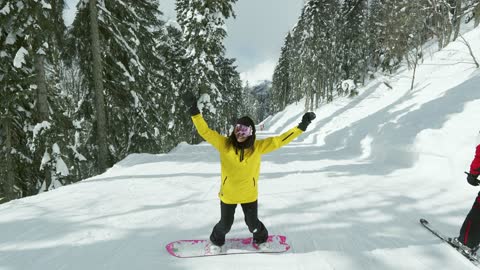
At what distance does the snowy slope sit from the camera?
3842 mm

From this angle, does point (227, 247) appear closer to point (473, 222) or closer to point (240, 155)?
point (240, 155)

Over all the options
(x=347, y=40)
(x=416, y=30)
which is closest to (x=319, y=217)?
(x=416, y=30)

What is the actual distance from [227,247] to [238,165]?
126cm

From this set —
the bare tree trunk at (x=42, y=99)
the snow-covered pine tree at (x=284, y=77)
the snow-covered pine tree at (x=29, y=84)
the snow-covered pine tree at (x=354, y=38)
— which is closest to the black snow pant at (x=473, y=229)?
the snow-covered pine tree at (x=29, y=84)

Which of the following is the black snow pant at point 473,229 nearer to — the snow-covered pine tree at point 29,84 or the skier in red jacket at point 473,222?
the skier in red jacket at point 473,222

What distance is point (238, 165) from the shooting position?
365 centimetres

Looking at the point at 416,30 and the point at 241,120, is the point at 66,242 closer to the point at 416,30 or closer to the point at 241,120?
the point at 241,120

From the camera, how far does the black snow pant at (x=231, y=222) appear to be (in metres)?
3.83

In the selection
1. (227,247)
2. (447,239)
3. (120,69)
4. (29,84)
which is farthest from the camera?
(120,69)

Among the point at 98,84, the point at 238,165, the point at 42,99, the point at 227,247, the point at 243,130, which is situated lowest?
the point at 227,247

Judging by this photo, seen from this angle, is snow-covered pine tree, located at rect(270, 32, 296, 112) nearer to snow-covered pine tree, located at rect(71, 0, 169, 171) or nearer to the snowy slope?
snow-covered pine tree, located at rect(71, 0, 169, 171)

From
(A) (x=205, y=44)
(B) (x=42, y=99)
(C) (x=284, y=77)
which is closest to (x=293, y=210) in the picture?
(B) (x=42, y=99)

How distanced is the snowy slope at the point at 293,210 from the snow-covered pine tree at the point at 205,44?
10203 millimetres

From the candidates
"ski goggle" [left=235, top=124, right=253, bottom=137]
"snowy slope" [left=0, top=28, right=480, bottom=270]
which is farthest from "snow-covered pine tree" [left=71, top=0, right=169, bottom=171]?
"ski goggle" [left=235, top=124, right=253, bottom=137]
